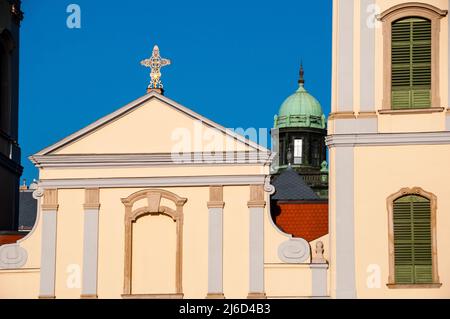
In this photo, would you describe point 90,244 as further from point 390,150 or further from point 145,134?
point 390,150

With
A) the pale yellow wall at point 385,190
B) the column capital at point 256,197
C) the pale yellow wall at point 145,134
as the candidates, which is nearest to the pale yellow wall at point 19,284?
the pale yellow wall at point 145,134

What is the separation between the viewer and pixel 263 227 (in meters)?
34.3

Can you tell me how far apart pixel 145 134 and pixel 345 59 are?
5.46m

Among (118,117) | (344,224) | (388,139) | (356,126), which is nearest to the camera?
(344,224)

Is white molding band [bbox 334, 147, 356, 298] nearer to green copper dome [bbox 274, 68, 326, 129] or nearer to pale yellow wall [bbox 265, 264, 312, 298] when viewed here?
pale yellow wall [bbox 265, 264, 312, 298]

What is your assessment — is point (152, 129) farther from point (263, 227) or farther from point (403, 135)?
point (403, 135)

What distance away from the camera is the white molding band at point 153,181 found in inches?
1362

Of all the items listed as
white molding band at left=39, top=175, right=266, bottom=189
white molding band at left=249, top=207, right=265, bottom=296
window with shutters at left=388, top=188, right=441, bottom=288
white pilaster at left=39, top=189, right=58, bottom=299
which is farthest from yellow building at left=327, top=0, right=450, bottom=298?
white pilaster at left=39, top=189, right=58, bottom=299

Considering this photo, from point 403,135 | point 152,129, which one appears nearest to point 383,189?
point 403,135

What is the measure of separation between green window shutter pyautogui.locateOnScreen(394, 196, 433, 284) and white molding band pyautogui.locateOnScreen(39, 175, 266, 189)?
364cm

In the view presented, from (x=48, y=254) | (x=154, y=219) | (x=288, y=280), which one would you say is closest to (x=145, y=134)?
(x=154, y=219)

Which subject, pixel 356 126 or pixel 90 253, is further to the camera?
pixel 90 253

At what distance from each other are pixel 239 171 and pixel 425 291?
218 inches

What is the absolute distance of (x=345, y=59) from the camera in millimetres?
34188
